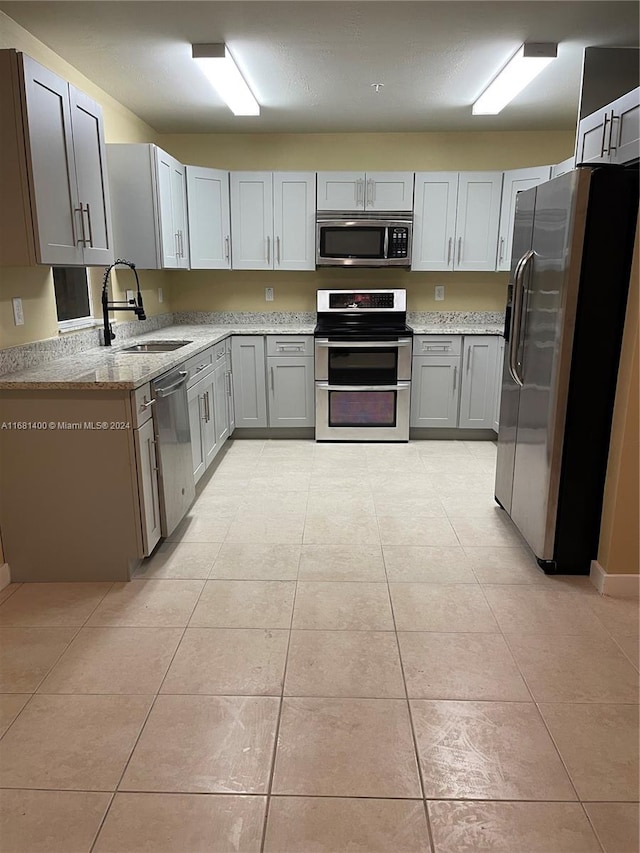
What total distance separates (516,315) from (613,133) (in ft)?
3.42

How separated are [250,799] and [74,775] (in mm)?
521

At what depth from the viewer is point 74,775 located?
169 centimetres

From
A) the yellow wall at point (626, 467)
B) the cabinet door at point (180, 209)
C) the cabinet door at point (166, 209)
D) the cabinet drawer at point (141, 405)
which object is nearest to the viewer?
the yellow wall at point (626, 467)

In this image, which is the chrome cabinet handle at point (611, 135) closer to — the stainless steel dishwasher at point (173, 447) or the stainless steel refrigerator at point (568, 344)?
the stainless steel refrigerator at point (568, 344)

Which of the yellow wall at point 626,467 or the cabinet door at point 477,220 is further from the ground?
the cabinet door at point 477,220

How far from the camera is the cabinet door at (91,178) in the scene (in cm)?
282

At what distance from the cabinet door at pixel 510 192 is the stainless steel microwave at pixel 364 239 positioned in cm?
79

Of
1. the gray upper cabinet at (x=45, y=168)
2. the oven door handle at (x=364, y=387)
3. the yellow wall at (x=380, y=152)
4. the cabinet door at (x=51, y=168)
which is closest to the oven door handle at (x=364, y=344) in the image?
the oven door handle at (x=364, y=387)

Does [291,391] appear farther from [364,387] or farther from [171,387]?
[171,387]

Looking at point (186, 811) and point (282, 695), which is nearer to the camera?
point (186, 811)

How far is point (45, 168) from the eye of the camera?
8.25ft

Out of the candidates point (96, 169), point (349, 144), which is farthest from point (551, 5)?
point (349, 144)

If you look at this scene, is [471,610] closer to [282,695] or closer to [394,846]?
[282,695]

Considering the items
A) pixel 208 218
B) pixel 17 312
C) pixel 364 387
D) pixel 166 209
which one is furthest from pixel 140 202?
pixel 364 387
